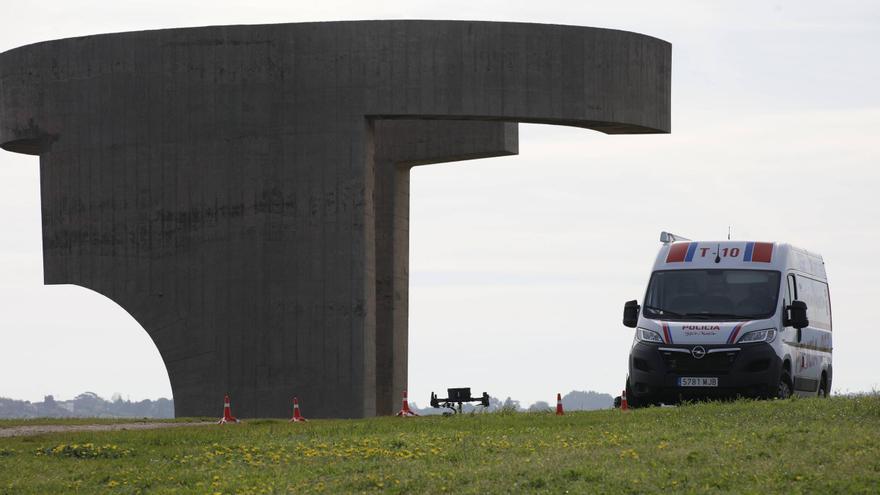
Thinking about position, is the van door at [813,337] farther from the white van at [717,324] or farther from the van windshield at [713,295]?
the van windshield at [713,295]

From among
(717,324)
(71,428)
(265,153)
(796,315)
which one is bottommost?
(71,428)

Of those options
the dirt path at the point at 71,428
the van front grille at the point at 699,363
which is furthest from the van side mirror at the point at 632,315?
the dirt path at the point at 71,428

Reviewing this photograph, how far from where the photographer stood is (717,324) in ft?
77.6

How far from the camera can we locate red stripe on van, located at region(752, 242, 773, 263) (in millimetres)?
24250

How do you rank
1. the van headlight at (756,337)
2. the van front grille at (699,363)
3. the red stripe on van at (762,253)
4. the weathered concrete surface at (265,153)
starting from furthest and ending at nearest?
the weathered concrete surface at (265,153) < the red stripe on van at (762,253) < the van front grille at (699,363) < the van headlight at (756,337)

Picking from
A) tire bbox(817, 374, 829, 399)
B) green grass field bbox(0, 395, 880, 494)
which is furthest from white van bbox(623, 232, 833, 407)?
tire bbox(817, 374, 829, 399)

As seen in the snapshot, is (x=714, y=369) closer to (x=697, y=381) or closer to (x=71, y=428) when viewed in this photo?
(x=697, y=381)

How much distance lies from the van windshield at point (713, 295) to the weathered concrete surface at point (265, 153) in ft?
32.5

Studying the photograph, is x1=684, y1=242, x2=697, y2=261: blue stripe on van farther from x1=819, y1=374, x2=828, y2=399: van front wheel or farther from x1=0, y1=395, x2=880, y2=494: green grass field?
x1=819, y1=374, x2=828, y2=399: van front wheel

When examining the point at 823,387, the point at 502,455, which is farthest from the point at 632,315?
the point at 502,455

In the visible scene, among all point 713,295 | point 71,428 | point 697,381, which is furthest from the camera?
point 71,428

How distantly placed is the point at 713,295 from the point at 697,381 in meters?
1.39

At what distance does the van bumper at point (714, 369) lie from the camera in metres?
23.5

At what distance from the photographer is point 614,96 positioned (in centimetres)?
3406
